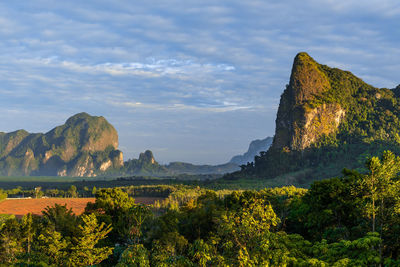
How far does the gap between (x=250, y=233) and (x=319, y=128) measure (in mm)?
172282

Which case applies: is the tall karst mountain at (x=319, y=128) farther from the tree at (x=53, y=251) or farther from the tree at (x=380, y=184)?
the tree at (x=53, y=251)

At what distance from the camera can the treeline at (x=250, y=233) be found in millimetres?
22359

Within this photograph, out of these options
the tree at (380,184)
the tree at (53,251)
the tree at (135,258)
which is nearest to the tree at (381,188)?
the tree at (380,184)

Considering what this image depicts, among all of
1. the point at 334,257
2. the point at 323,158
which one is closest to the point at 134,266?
the point at 334,257

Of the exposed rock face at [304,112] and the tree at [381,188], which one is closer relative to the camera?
the tree at [381,188]

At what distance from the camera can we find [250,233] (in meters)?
21.9

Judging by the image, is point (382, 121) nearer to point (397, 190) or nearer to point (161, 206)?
point (161, 206)

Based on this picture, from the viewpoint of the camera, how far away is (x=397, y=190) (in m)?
29.5

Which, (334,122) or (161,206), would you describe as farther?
(334,122)

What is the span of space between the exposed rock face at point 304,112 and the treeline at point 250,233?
125936 millimetres

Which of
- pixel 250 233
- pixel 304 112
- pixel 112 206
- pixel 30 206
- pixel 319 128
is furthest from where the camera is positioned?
pixel 319 128

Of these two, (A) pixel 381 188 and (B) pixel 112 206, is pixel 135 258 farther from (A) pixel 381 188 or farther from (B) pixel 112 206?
(B) pixel 112 206

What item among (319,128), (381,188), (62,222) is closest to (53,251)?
(62,222)

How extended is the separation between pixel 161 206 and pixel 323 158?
3684 inches
